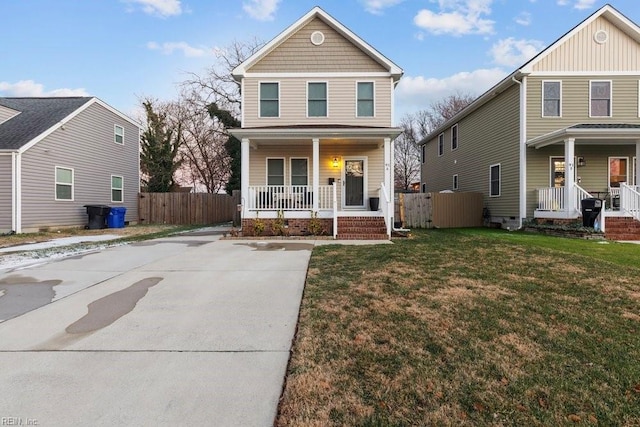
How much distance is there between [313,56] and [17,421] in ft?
45.5

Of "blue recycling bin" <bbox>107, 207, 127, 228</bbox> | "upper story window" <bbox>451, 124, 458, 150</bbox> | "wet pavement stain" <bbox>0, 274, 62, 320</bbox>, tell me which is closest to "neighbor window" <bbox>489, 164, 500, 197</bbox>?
"upper story window" <bbox>451, 124, 458, 150</bbox>

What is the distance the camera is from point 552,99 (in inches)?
537

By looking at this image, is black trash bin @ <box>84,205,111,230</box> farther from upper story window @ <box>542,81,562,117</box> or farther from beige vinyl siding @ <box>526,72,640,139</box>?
upper story window @ <box>542,81,562,117</box>

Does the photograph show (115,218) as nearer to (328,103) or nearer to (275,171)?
(275,171)

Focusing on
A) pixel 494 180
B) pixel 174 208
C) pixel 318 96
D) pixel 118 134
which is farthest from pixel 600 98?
pixel 118 134

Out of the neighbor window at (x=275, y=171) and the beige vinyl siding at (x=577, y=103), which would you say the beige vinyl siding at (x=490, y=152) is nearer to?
the beige vinyl siding at (x=577, y=103)

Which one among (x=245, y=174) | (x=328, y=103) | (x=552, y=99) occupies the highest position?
(x=552, y=99)

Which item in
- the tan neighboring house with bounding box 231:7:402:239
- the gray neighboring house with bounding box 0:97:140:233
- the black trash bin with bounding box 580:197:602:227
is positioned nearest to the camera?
the black trash bin with bounding box 580:197:602:227

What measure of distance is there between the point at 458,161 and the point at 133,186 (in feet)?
59.2

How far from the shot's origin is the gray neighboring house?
41.0 feet

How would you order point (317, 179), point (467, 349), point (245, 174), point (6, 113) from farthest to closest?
point (6, 113)
point (245, 174)
point (317, 179)
point (467, 349)

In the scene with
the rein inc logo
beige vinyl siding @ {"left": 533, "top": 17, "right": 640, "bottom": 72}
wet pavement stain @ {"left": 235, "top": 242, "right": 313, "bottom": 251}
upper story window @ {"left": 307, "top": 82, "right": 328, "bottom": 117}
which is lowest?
the rein inc logo

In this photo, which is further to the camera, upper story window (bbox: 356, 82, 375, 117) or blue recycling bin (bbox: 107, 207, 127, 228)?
blue recycling bin (bbox: 107, 207, 127, 228)

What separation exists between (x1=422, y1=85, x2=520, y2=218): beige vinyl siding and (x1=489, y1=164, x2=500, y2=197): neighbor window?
20 cm
